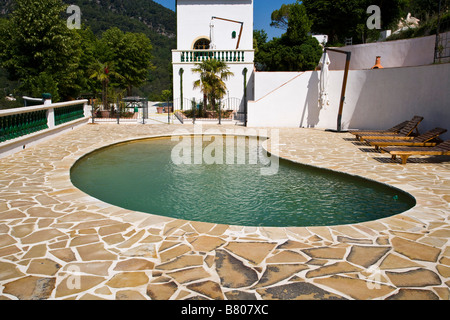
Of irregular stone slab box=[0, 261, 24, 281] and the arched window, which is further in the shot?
the arched window

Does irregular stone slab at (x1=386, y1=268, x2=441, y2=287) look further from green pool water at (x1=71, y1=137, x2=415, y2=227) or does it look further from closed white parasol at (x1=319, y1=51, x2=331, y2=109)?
closed white parasol at (x1=319, y1=51, x2=331, y2=109)

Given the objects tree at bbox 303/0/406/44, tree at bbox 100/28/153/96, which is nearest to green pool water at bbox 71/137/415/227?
tree at bbox 100/28/153/96

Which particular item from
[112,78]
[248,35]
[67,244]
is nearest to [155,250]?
[67,244]

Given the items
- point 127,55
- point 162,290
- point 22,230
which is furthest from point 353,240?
point 127,55

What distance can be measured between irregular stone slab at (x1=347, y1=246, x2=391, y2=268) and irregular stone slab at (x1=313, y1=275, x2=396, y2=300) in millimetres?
410

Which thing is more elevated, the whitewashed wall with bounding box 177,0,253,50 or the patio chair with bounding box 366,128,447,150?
the whitewashed wall with bounding box 177,0,253,50

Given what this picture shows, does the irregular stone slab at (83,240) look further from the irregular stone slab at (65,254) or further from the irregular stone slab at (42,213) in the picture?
the irregular stone slab at (42,213)

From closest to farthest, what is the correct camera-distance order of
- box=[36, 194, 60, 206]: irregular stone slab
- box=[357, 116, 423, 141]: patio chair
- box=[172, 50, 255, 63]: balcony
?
box=[36, 194, 60, 206]: irregular stone slab < box=[357, 116, 423, 141]: patio chair < box=[172, 50, 255, 63]: balcony

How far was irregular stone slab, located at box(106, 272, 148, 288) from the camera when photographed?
3529 millimetres

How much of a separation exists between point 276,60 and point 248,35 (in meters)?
3.39

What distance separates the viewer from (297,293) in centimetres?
341

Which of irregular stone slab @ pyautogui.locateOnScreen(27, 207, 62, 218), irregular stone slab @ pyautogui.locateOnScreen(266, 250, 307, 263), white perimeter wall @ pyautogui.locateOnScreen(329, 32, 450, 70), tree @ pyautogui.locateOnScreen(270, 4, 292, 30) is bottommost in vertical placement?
irregular stone slab @ pyautogui.locateOnScreen(266, 250, 307, 263)

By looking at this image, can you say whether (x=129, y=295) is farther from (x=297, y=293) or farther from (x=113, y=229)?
(x=113, y=229)

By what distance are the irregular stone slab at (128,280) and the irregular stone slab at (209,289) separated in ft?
1.70
